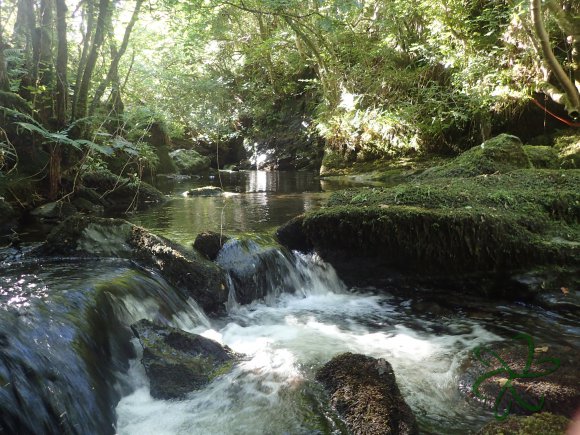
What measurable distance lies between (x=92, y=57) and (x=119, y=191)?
320cm

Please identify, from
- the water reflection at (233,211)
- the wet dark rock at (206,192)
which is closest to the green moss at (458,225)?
the water reflection at (233,211)

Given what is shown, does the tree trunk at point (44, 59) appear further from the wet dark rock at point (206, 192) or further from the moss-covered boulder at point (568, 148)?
the moss-covered boulder at point (568, 148)

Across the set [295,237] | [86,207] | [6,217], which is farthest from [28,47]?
[295,237]

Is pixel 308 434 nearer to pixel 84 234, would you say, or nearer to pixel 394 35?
pixel 84 234

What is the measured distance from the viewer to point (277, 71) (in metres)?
22.3

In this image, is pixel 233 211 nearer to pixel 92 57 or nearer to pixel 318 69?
pixel 92 57

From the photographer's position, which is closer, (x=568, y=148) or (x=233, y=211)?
(x=233, y=211)

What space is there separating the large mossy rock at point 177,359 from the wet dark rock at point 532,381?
184cm

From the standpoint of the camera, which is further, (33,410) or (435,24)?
(435,24)

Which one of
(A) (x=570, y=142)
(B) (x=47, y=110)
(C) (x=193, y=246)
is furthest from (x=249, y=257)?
(A) (x=570, y=142)

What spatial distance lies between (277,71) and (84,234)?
61.8ft

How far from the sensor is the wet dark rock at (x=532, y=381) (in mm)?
2676

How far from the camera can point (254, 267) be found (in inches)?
206

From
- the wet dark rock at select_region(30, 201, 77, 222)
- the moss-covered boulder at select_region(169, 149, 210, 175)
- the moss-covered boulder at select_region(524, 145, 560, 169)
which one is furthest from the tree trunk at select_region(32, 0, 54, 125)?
the moss-covered boulder at select_region(169, 149, 210, 175)
